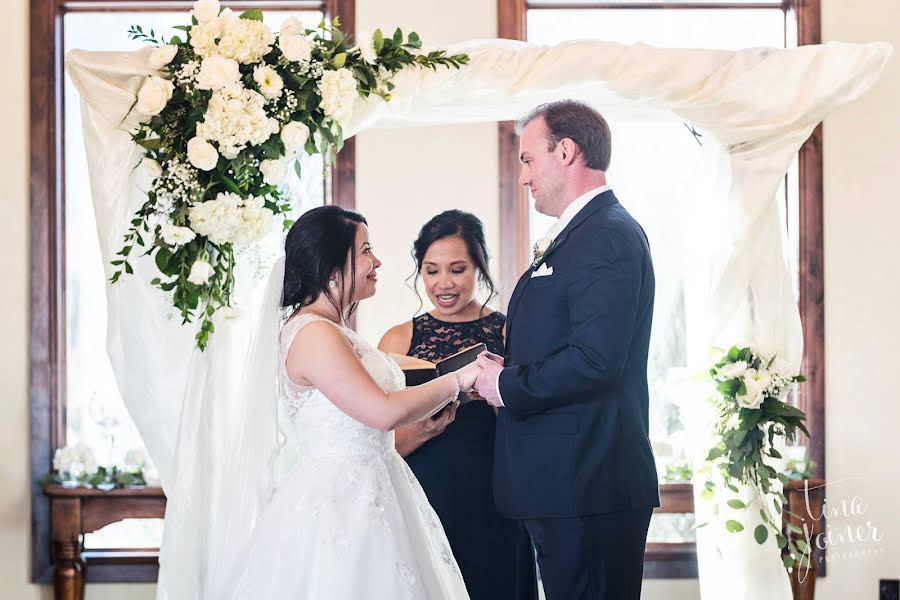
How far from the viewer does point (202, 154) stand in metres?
2.82

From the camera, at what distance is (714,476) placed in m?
3.59

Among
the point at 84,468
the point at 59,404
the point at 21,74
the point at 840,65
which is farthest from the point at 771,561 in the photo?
the point at 21,74

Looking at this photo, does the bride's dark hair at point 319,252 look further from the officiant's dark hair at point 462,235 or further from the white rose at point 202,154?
the officiant's dark hair at point 462,235

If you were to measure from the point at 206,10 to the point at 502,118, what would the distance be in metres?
1.11

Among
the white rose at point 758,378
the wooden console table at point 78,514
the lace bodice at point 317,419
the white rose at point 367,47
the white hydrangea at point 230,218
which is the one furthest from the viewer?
the wooden console table at point 78,514

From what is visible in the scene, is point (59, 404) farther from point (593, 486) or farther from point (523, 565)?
point (593, 486)

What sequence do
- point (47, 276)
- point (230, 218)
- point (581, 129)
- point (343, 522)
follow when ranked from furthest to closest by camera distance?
point (47, 276), point (230, 218), point (581, 129), point (343, 522)

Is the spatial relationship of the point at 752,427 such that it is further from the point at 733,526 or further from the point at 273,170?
the point at 273,170

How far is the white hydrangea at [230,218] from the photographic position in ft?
9.39

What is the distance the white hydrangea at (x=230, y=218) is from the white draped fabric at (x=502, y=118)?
34 centimetres

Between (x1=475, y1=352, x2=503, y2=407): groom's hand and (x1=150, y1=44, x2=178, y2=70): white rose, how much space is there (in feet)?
4.23

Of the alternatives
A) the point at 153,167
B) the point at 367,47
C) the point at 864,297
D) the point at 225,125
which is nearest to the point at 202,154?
the point at 225,125

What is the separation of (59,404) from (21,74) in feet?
4.80

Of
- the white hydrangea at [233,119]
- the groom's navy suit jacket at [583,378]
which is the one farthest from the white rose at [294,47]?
the groom's navy suit jacket at [583,378]
